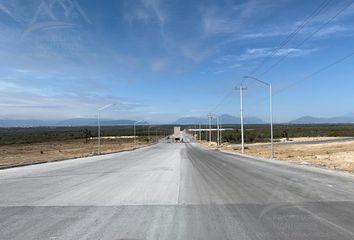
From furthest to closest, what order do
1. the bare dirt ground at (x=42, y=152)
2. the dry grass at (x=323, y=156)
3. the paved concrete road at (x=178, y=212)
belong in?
the bare dirt ground at (x=42, y=152), the dry grass at (x=323, y=156), the paved concrete road at (x=178, y=212)

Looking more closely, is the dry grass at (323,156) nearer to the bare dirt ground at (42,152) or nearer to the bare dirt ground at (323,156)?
the bare dirt ground at (323,156)

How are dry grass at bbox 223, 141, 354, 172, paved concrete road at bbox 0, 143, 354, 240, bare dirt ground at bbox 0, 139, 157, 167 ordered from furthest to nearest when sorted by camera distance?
bare dirt ground at bbox 0, 139, 157, 167 < dry grass at bbox 223, 141, 354, 172 < paved concrete road at bbox 0, 143, 354, 240

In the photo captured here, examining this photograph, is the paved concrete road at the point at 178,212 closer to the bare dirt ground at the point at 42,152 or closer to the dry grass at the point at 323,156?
the dry grass at the point at 323,156

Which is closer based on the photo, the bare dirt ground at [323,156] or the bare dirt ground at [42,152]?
the bare dirt ground at [323,156]

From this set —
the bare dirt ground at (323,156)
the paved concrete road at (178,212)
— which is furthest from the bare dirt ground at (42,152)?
the paved concrete road at (178,212)

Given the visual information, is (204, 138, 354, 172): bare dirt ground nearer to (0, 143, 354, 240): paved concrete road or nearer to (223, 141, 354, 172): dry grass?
(223, 141, 354, 172): dry grass

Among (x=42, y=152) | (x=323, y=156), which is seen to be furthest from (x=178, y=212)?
(x=42, y=152)

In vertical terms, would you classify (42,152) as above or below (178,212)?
above

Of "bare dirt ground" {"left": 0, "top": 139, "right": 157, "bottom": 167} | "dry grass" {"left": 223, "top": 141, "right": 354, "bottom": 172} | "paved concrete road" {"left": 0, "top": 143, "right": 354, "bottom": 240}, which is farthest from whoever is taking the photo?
"bare dirt ground" {"left": 0, "top": 139, "right": 157, "bottom": 167}

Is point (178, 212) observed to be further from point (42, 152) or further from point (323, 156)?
point (42, 152)

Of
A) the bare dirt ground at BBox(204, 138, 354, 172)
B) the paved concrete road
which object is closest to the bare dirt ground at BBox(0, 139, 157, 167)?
the bare dirt ground at BBox(204, 138, 354, 172)

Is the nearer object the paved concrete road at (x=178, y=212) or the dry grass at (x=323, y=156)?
the paved concrete road at (x=178, y=212)

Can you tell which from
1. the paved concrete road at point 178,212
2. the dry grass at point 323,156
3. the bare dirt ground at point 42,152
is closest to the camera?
the paved concrete road at point 178,212

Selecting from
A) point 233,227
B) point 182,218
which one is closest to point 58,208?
point 182,218
